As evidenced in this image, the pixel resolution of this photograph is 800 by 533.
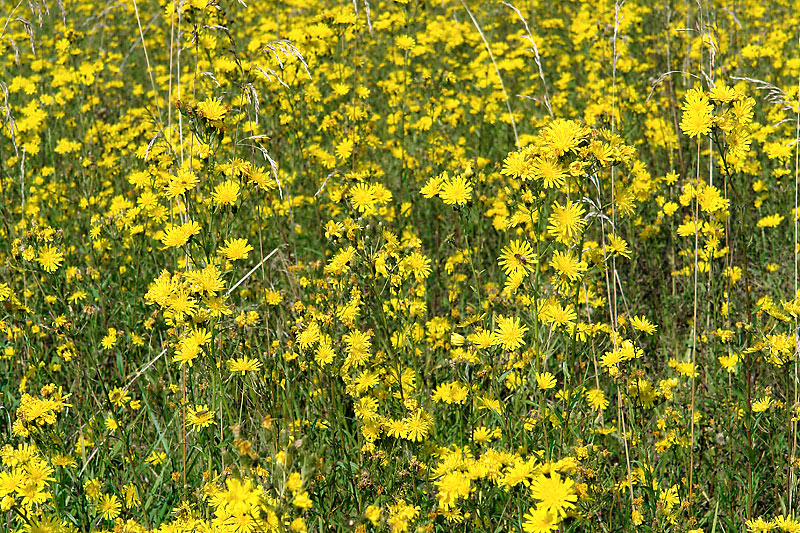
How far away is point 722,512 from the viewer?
2.60 metres

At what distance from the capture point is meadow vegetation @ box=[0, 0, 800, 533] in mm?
2170

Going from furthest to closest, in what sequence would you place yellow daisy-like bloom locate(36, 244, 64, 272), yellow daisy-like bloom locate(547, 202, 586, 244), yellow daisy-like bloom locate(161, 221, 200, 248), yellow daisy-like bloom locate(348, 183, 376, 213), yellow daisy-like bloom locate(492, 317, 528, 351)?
1. yellow daisy-like bloom locate(36, 244, 64, 272)
2. yellow daisy-like bloom locate(348, 183, 376, 213)
3. yellow daisy-like bloom locate(161, 221, 200, 248)
4. yellow daisy-like bloom locate(492, 317, 528, 351)
5. yellow daisy-like bloom locate(547, 202, 586, 244)

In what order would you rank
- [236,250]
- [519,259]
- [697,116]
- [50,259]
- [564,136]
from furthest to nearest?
[50,259] < [236,250] < [697,116] < [519,259] < [564,136]

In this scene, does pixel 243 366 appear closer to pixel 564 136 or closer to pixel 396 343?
pixel 396 343

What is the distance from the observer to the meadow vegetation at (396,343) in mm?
2170

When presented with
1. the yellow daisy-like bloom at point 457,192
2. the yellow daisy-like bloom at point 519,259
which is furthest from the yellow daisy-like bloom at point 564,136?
the yellow daisy-like bloom at point 457,192

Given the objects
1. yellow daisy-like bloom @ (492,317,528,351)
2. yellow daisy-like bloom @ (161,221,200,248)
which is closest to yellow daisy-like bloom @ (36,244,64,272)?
yellow daisy-like bloom @ (161,221,200,248)

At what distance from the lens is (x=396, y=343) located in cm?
299

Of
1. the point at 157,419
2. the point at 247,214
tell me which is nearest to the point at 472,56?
the point at 247,214

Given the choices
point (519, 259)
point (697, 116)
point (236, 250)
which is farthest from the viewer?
point (236, 250)

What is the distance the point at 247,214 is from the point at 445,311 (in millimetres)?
1194

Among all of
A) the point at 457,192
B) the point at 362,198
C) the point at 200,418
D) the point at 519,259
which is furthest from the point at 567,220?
the point at 200,418

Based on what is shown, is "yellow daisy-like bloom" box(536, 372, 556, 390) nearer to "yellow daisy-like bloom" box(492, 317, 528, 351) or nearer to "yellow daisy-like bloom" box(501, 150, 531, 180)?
"yellow daisy-like bloom" box(492, 317, 528, 351)

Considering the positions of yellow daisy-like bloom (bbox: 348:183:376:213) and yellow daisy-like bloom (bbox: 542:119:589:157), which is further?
yellow daisy-like bloom (bbox: 348:183:376:213)
